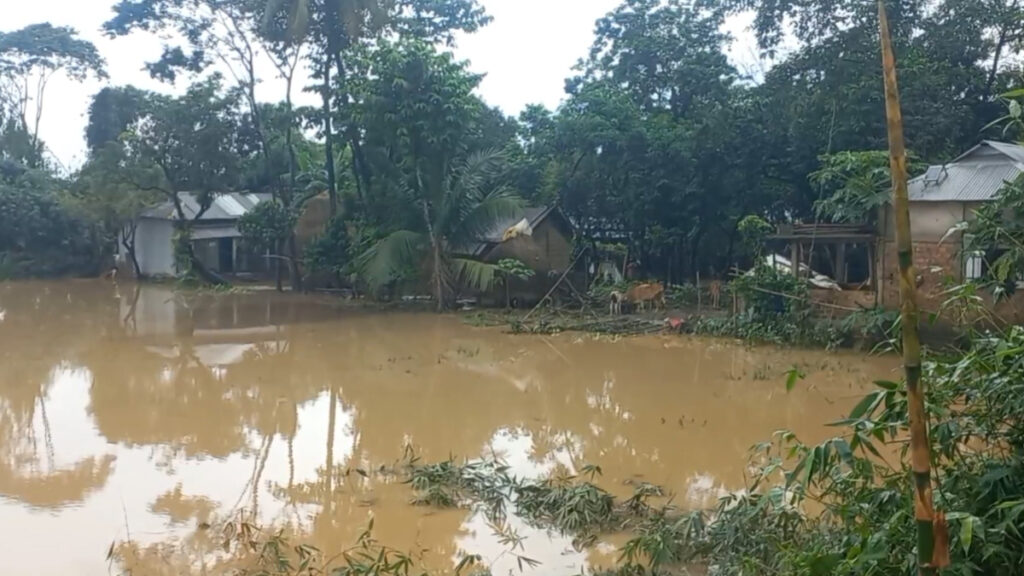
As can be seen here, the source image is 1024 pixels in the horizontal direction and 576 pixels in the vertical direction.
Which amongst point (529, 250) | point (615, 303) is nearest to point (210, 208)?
point (529, 250)

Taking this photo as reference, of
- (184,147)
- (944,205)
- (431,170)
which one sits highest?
(184,147)

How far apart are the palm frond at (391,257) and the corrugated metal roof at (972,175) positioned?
9.06 metres

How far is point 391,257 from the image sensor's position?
1672 cm

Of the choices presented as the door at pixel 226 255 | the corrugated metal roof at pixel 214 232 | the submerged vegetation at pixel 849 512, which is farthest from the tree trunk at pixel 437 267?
the door at pixel 226 255

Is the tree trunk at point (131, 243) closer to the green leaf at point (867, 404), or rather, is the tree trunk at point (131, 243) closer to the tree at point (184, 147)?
the tree at point (184, 147)

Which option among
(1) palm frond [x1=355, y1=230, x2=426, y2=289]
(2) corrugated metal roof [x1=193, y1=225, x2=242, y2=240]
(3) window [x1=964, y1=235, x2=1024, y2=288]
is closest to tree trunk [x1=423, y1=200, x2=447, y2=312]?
(1) palm frond [x1=355, y1=230, x2=426, y2=289]

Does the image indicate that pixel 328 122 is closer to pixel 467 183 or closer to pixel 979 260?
pixel 467 183

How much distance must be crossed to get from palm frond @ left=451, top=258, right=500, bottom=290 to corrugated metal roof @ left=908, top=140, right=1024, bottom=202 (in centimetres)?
754

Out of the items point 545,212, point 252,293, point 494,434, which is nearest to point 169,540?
point 494,434

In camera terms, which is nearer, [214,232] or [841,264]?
[841,264]

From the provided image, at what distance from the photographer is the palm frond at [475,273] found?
16594 millimetres

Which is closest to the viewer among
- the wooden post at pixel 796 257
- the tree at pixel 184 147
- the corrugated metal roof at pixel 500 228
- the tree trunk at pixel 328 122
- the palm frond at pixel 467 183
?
the wooden post at pixel 796 257

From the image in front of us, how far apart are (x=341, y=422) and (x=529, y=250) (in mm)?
10050

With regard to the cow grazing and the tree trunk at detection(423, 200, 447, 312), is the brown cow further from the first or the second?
the tree trunk at detection(423, 200, 447, 312)
